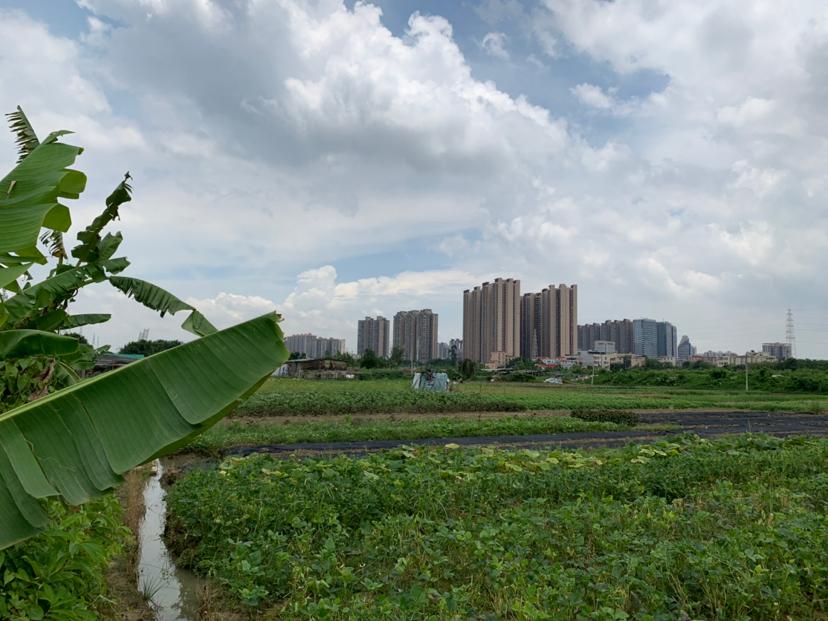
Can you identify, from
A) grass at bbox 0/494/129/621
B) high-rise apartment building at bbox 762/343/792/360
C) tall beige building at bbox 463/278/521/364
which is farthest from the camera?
high-rise apartment building at bbox 762/343/792/360

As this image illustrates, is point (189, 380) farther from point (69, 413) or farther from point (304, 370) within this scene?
point (304, 370)

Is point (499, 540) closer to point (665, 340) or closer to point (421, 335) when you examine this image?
point (421, 335)

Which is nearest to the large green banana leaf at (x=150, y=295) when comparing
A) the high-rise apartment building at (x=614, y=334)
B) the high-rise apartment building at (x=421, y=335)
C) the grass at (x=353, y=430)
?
the grass at (x=353, y=430)

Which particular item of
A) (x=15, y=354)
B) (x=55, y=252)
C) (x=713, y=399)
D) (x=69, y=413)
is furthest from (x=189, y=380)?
(x=713, y=399)

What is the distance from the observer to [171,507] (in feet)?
25.4

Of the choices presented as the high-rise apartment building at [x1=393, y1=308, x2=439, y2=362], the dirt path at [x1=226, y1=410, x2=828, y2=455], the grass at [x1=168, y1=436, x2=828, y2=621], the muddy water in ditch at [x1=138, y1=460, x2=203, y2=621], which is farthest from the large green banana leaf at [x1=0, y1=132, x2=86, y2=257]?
the high-rise apartment building at [x1=393, y1=308, x2=439, y2=362]

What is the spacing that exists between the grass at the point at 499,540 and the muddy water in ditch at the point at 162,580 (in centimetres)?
22

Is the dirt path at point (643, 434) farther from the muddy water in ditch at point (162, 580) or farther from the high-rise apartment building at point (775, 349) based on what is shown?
the high-rise apartment building at point (775, 349)

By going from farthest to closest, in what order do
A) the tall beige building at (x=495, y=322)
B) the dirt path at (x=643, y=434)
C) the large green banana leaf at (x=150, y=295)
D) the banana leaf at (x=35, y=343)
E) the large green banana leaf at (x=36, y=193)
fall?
the tall beige building at (x=495, y=322) → the dirt path at (x=643, y=434) → the large green banana leaf at (x=150, y=295) → the large green banana leaf at (x=36, y=193) → the banana leaf at (x=35, y=343)

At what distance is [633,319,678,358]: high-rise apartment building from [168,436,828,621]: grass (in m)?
133

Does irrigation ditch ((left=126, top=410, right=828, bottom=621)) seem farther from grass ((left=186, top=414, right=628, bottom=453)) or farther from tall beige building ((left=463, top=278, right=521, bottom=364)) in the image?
tall beige building ((left=463, top=278, right=521, bottom=364))

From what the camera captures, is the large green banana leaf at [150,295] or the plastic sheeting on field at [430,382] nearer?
the large green banana leaf at [150,295]

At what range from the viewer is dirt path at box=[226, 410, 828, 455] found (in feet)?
46.4

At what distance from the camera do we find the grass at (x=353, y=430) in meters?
14.5
